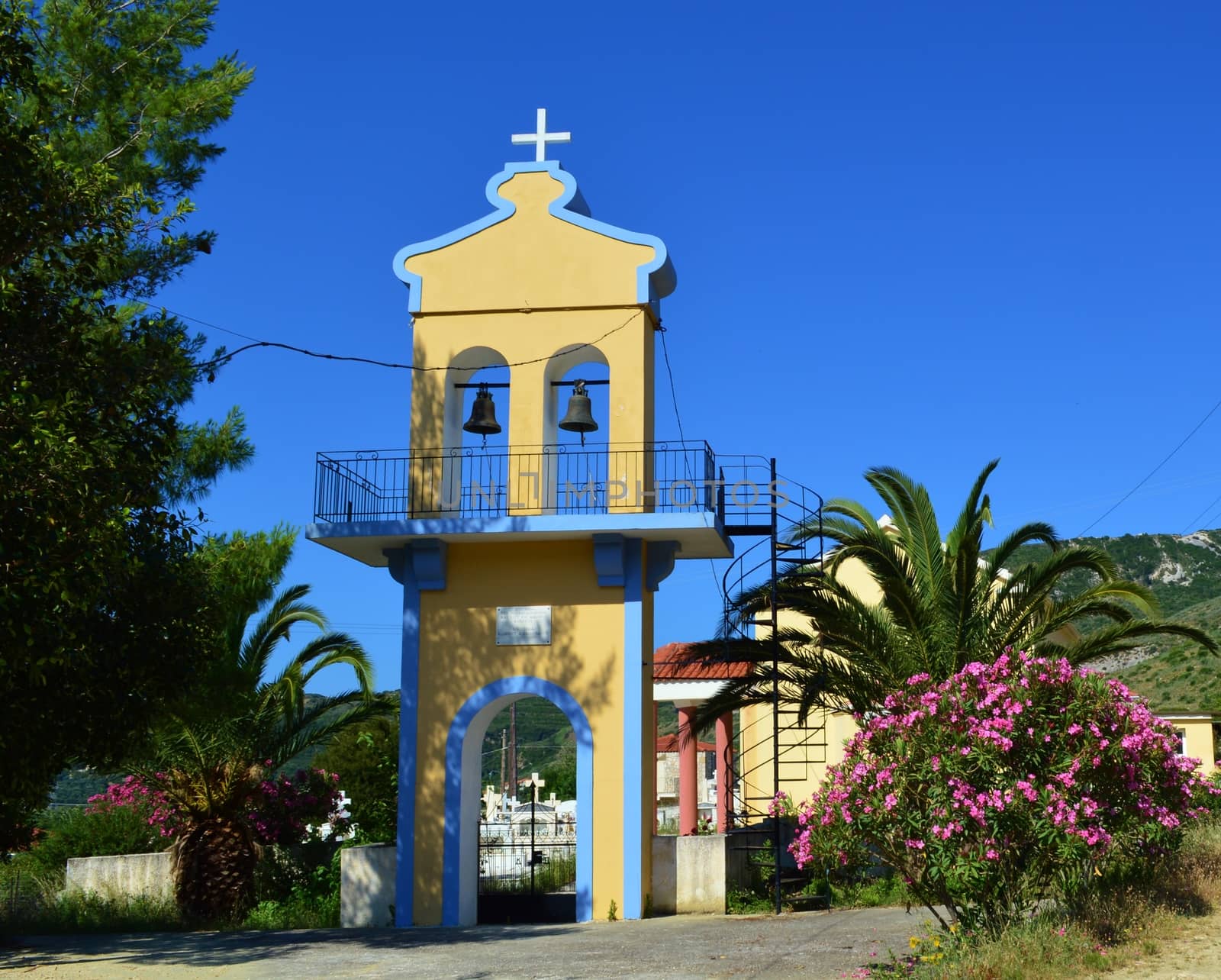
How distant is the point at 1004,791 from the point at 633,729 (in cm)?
690

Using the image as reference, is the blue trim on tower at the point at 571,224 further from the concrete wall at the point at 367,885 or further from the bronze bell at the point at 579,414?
the concrete wall at the point at 367,885

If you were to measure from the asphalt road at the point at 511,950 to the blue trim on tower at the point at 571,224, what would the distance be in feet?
26.0

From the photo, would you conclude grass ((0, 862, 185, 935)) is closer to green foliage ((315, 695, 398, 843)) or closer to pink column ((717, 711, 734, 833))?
green foliage ((315, 695, 398, 843))

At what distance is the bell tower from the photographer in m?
17.4

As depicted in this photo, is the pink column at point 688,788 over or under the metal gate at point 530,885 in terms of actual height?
over

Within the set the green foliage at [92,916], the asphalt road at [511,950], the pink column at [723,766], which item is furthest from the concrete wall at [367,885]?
the pink column at [723,766]

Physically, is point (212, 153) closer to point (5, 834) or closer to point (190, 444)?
point (190, 444)

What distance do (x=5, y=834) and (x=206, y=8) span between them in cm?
1149

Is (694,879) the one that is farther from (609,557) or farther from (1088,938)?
(1088,938)

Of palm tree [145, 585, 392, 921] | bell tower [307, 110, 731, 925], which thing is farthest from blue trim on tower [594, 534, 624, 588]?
palm tree [145, 585, 392, 921]

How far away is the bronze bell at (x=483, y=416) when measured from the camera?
18094 millimetres

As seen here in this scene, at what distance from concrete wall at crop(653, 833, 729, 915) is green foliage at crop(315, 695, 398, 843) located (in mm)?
4014

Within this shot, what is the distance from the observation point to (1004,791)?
11.1 metres

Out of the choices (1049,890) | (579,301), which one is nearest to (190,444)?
(579,301)
